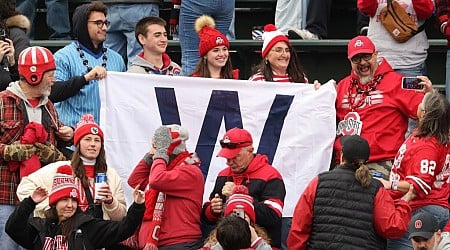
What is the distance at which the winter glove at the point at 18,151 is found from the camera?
10.4 meters

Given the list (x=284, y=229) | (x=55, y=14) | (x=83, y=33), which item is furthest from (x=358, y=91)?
(x=55, y=14)

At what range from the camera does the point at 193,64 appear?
13000 millimetres

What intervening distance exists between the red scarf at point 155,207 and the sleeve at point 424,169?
1705 mm

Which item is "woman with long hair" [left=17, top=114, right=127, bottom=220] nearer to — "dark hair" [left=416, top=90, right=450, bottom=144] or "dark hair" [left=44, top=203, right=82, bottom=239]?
"dark hair" [left=44, top=203, right=82, bottom=239]

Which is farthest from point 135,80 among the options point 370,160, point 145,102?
point 370,160

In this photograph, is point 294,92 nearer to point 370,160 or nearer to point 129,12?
point 370,160

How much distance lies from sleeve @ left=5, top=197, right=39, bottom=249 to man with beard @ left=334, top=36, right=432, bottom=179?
9.32 feet

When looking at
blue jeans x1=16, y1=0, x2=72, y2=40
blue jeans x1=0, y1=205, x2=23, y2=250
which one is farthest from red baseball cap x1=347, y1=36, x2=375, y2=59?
blue jeans x1=16, y1=0, x2=72, y2=40

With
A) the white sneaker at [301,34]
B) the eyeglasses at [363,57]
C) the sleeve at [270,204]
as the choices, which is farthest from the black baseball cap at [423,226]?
the white sneaker at [301,34]

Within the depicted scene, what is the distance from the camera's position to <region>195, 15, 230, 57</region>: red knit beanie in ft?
38.6

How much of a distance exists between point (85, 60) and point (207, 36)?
1.06m

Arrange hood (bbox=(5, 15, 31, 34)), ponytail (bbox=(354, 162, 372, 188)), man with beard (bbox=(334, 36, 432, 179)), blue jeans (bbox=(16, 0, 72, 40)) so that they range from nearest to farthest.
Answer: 1. ponytail (bbox=(354, 162, 372, 188))
2. man with beard (bbox=(334, 36, 432, 179))
3. hood (bbox=(5, 15, 31, 34))
4. blue jeans (bbox=(16, 0, 72, 40))

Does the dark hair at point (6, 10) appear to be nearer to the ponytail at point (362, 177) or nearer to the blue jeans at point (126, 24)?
the blue jeans at point (126, 24)

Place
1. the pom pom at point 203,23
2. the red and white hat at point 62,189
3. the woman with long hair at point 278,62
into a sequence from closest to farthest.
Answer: the red and white hat at point 62,189 → the woman with long hair at point 278,62 → the pom pom at point 203,23
